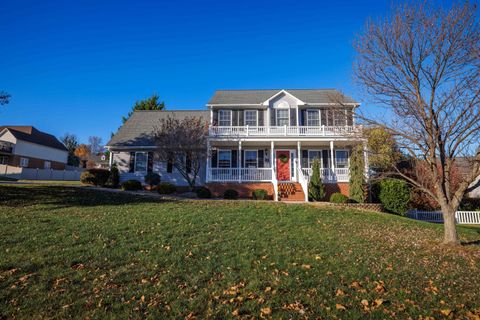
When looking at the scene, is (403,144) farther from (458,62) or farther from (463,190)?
(458,62)

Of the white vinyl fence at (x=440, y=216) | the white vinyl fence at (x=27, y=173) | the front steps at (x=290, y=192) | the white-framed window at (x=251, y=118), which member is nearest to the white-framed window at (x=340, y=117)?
the front steps at (x=290, y=192)

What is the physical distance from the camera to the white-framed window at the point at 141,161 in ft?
72.5

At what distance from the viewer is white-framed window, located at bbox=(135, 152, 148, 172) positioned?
2211cm

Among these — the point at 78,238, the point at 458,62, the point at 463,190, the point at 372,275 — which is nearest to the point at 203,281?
the point at 372,275

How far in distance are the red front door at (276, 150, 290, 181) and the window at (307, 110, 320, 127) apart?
3048 mm

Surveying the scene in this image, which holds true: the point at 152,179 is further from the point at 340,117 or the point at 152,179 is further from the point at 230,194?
the point at 340,117

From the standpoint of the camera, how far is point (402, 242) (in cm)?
812

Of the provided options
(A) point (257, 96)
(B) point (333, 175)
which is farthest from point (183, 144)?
(B) point (333, 175)

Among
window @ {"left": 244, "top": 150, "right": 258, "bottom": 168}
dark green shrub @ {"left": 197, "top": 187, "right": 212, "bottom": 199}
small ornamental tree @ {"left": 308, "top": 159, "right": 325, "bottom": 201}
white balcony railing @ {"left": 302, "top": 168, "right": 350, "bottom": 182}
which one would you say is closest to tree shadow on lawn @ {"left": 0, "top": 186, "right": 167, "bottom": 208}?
dark green shrub @ {"left": 197, "top": 187, "right": 212, "bottom": 199}

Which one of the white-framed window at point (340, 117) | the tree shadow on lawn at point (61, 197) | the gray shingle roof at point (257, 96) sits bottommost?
the tree shadow on lawn at point (61, 197)

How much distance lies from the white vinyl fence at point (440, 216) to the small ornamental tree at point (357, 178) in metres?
5.05

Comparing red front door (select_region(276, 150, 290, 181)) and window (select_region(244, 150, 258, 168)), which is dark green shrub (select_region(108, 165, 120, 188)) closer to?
window (select_region(244, 150, 258, 168))

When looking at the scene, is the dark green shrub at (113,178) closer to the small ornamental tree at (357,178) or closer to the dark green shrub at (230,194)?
the dark green shrub at (230,194)

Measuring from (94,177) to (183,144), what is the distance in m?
7.64
